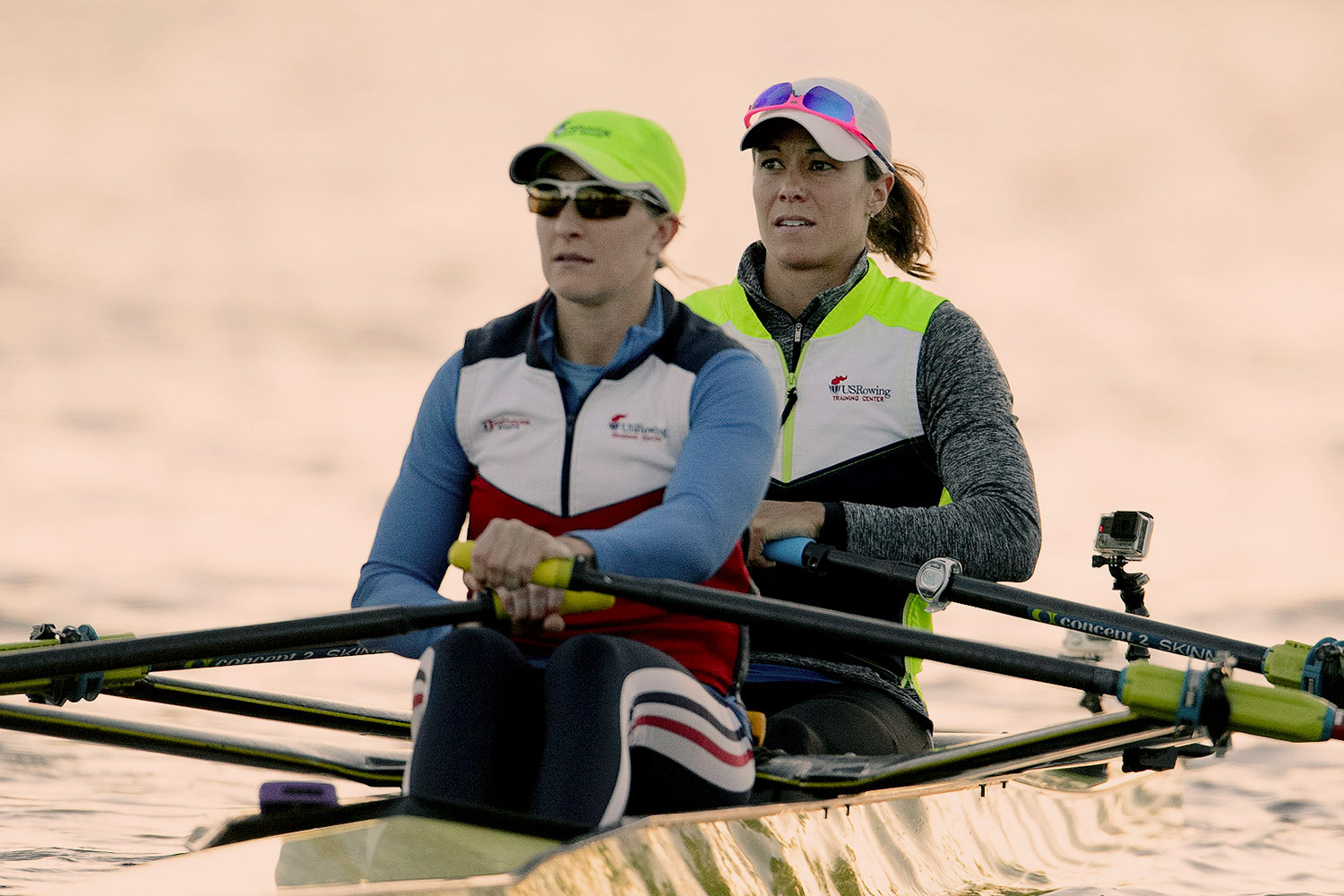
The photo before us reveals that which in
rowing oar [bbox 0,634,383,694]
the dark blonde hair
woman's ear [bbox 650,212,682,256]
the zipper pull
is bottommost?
rowing oar [bbox 0,634,383,694]

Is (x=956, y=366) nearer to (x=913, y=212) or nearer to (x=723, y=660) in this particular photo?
(x=913, y=212)

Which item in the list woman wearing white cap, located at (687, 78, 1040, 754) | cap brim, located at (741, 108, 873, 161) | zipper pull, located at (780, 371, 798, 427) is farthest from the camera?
zipper pull, located at (780, 371, 798, 427)

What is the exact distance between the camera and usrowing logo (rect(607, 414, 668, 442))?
9.49ft

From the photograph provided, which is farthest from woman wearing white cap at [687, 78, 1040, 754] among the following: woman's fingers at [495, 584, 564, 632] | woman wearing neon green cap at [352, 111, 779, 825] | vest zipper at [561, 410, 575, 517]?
woman's fingers at [495, 584, 564, 632]

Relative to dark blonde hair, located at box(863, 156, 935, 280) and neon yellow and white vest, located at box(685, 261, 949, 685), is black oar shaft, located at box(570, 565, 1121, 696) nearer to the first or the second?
neon yellow and white vest, located at box(685, 261, 949, 685)

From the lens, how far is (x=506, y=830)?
2.29 m

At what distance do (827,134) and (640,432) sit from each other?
4.86 ft

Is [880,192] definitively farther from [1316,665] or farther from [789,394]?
[1316,665]

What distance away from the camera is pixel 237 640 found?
9.32 feet

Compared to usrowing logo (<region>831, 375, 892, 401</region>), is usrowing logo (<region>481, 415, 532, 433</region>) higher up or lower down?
lower down

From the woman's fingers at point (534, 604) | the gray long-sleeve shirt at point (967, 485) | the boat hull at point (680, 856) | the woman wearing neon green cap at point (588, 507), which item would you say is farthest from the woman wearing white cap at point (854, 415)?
the woman's fingers at point (534, 604)

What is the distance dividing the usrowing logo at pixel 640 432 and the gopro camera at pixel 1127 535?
255 centimetres

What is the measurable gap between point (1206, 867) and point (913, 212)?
2.87 meters

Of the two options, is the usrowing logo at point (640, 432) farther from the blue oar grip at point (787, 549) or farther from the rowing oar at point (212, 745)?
the rowing oar at point (212, 745)
